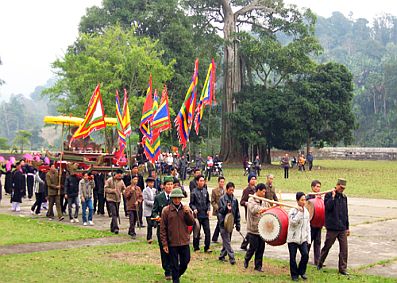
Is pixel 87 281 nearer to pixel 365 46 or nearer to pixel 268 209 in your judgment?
pixel 268 209

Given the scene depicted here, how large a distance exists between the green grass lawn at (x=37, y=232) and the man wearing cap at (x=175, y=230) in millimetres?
5556

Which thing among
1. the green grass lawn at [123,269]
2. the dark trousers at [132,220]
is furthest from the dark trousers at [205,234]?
the dark trousers at [132,220]

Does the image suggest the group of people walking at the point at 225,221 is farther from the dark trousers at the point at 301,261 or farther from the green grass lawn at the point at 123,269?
the green grass lawn at the point at 123,269

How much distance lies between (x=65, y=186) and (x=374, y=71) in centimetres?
8445

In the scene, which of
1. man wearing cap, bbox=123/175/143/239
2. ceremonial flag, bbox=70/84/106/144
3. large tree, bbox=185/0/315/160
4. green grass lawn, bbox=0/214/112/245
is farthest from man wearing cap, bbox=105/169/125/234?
large tree, bbox=185/0/315/160

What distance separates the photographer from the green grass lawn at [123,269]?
10.2 metres

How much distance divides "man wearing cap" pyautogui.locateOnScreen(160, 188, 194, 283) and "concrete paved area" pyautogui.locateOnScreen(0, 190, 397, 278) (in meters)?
3.47

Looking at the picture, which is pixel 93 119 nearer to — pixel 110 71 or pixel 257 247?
pixel 257 247

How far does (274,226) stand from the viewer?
34.2 ft

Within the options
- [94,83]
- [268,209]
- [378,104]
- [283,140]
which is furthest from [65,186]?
[378,104]

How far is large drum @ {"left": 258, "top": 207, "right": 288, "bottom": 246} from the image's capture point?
34.0ft

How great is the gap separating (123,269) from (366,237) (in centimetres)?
660

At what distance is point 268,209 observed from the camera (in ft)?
35.4

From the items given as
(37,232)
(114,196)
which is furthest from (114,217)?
(37,232)
